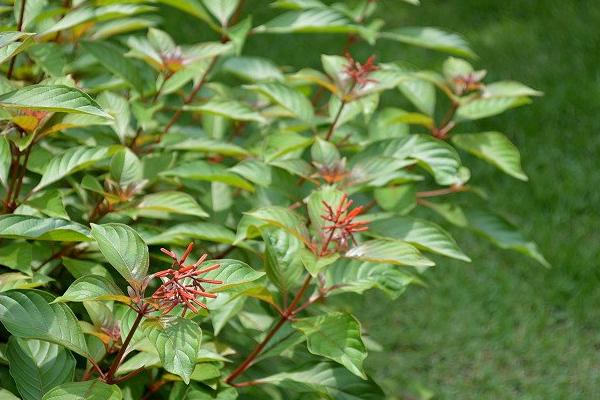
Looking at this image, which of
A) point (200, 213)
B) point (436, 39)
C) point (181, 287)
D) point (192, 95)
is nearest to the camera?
point (181, 287)

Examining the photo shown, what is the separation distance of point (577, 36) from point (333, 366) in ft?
11.1

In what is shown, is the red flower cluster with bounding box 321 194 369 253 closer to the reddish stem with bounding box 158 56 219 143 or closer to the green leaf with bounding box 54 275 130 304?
the green leaf with bounding box 54 275 130 304

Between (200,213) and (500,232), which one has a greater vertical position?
(200,213)

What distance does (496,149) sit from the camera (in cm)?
247

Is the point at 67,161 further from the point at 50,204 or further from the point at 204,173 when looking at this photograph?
the point at 204,173

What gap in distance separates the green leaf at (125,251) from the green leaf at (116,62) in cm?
83

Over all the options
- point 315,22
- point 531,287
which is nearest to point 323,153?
point 315,22

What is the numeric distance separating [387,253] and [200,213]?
1.50ft

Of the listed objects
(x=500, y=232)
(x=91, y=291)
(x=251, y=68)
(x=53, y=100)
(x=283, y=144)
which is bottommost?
(x=500, y=232)

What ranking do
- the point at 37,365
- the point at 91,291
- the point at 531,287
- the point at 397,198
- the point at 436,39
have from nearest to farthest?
Result: the point at 91,291 < the point at 37,365 < the point at 397,198 < the point at 436,39 < the point at 531,287

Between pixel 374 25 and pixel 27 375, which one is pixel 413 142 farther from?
pixel 27 375

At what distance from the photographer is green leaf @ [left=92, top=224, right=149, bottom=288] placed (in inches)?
60.8

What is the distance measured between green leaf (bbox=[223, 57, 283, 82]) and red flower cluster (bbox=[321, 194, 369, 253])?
93 centimetres

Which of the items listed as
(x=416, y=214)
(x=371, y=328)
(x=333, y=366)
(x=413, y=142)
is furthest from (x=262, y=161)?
(x=416, y=214)
